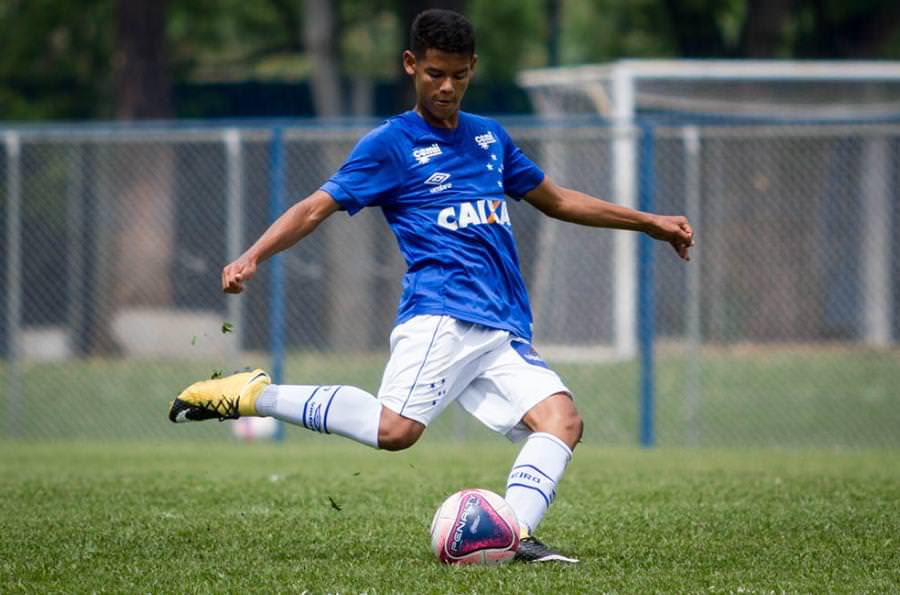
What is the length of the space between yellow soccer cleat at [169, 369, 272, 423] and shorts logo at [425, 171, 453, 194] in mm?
986

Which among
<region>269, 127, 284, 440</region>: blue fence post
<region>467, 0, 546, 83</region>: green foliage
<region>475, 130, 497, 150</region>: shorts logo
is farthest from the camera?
<region>467, 0, 546, 83</region>: green foliage

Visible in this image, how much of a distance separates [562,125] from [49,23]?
16036 millimetres

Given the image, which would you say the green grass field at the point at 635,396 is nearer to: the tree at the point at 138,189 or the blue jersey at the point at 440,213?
the tree at the point at 138,189

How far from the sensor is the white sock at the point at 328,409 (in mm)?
5645

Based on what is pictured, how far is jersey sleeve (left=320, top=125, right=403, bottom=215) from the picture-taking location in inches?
224

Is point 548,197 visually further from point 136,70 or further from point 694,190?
point 136,70

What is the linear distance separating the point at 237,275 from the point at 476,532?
1237 millimetres

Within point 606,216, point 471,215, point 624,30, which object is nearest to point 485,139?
point 471,215

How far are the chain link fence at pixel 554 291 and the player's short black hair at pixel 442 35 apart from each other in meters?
6.33

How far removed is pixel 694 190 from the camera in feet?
43.2

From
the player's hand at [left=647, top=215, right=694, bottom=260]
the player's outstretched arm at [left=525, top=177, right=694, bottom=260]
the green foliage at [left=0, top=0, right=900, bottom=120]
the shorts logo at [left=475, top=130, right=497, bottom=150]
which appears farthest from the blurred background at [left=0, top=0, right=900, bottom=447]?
the shorts logo at [left=475, top=130, right=497, bottom=150]

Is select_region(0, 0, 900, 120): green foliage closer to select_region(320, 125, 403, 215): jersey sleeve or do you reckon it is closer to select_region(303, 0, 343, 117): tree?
select_region(303, 0, 343, 117): tree

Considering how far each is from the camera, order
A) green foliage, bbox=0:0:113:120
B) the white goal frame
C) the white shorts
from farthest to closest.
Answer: green foliage, bbox=0:0:113:120 < the white goal frame < the white shorts

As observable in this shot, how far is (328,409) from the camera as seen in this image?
5.68 m
